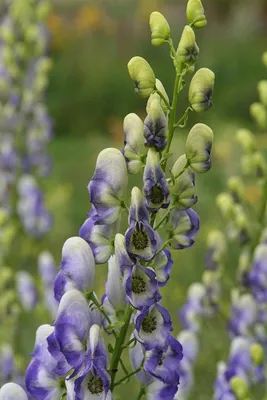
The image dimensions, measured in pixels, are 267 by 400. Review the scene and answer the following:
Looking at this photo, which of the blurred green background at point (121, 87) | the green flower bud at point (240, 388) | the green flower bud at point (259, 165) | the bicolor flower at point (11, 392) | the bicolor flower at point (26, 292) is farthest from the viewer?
the blurred green background at point (121, 87)

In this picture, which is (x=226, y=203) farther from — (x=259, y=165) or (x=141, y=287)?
(x=141, y=287)

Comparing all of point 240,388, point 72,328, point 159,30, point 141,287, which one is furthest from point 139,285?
point 240,388

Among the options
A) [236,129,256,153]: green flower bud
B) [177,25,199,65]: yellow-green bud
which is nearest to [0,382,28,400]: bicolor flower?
[177,25,199,65]: yellow-green bud

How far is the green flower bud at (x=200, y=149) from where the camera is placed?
1632 mm

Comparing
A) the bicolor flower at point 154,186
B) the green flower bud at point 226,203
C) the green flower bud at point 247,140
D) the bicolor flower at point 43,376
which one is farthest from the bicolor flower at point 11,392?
the green flower bud at point 247,140

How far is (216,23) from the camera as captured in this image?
18.7m

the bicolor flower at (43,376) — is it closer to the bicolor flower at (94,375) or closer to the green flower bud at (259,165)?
the bicolor flower at (94,375)

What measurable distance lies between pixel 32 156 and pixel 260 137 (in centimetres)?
830

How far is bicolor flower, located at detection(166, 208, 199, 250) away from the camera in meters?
1.65

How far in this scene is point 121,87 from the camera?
47.7ft

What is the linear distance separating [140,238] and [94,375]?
252mm

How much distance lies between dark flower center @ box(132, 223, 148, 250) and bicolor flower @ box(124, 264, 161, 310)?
34 millimetres

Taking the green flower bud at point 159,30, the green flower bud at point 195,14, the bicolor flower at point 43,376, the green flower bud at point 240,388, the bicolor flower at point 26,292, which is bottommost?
the bicolor flower at point 26,292

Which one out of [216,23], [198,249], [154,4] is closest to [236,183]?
[198,249]
